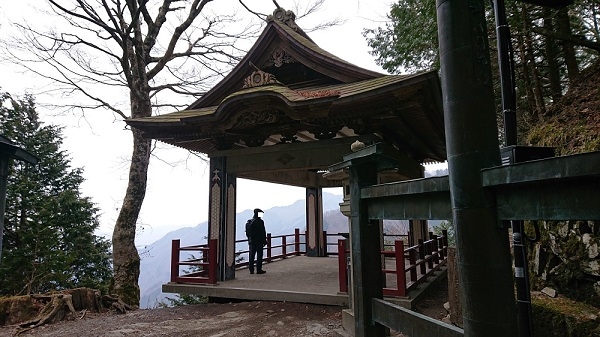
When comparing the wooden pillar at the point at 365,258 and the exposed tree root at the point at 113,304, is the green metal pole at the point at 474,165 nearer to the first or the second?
the wooden pillar at the point at 365,258

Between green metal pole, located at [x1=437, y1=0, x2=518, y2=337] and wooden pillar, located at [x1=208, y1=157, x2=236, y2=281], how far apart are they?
7.02 metres

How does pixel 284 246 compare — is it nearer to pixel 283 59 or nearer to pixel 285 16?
pixel 283 59

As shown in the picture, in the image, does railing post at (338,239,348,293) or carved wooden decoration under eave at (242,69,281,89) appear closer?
railing post at (338,239,348,293)

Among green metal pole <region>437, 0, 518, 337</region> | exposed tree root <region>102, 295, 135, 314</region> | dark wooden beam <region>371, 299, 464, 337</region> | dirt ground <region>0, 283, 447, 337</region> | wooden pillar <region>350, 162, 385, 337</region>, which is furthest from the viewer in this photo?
exposed tree root <region>102, 295, 135, 314</region>

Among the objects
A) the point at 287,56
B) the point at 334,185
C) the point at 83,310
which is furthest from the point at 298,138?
the point at 83,310

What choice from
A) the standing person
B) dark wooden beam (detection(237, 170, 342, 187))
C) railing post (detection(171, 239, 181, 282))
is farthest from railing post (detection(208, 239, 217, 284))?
dark wooden beam (detection(237, 170, 342, 187))

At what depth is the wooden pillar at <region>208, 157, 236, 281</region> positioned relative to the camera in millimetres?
8266

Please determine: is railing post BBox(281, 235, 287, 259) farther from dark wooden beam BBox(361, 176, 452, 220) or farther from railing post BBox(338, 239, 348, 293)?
dark wooden beam BBox(361, 176, 452, 220)

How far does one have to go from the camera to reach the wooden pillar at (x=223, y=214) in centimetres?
827

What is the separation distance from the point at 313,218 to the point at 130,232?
671 cm

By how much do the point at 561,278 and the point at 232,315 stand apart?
5558 mm

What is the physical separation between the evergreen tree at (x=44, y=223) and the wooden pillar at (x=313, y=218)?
9.85 metres

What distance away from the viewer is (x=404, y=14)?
10.6 meters

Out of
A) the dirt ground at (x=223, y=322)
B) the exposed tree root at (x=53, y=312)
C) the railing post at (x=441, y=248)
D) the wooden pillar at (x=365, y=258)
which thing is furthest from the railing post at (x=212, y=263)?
the railing post at (x=441, y=248)
